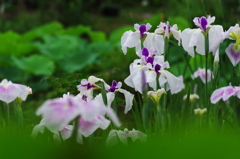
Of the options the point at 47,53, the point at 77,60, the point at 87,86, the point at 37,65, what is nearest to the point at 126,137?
the point at 87,86

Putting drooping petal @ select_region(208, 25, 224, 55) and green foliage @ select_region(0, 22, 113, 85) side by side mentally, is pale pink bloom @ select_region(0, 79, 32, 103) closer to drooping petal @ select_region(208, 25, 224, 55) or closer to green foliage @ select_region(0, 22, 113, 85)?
drooping petal @ select_region(208, 25, 224, 55)

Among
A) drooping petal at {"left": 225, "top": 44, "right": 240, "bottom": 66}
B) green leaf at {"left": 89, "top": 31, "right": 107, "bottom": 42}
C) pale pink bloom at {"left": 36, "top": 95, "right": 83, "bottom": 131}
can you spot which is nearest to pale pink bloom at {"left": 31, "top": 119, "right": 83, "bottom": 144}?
pale pink bloom at {"left": 36, "top": 95, "right": 83, "bottom": 131}

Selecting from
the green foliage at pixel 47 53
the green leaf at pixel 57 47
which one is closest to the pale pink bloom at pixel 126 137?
the green foliage at pixel 47 53

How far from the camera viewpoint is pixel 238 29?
1140 mm

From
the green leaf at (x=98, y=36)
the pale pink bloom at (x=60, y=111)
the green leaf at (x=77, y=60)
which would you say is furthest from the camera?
the green leaf at (x=98, y=36)

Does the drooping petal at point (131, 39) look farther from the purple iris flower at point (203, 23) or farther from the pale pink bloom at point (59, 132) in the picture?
the pale pink bloom at point (59, 132)

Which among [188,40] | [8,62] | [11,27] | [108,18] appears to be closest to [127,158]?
[188,40]

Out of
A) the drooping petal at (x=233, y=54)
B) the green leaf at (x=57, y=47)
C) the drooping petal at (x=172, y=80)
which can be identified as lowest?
the green leaf at (x=57, y=47)

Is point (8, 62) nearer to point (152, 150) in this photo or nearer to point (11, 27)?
point (11, 27)

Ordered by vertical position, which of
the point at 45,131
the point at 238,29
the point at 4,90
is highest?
Result: the point at 238,29

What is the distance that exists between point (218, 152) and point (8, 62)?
575cm

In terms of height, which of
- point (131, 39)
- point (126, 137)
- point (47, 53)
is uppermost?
point (131, 39)

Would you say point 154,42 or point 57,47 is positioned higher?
point 154,42

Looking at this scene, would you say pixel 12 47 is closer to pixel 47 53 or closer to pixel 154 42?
pixel 47 53
